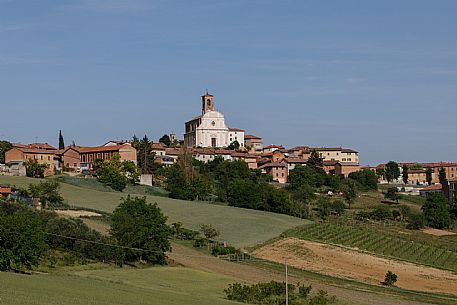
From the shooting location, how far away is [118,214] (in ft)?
203

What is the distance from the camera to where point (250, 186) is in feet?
354

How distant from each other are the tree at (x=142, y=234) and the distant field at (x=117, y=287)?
12.1 feet

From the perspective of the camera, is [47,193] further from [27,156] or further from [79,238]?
[27,156]

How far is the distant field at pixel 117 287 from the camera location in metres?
32.8

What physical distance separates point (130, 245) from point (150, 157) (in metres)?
75.9

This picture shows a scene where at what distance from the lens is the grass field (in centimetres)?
7669

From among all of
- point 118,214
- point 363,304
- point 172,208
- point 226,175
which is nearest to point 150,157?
point 226,175

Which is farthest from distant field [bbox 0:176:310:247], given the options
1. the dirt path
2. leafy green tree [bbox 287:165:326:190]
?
leafy green tree [bbox 287:165:326:190]

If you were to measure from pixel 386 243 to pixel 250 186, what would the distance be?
2744 cm

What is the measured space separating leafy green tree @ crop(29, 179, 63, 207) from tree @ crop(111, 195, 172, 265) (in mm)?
21947

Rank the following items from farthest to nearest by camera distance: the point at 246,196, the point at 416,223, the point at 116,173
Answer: the point at 116,173, the point at 246,196, the point at 416,223

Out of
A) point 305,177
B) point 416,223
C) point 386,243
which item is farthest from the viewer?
point 305,177

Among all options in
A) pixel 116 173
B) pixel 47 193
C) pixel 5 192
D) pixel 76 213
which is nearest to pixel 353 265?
pixel 76 213

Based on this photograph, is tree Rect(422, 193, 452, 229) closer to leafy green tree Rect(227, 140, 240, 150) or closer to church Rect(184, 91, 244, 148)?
leafy green tree Rect(227, 140, 240, 150)
